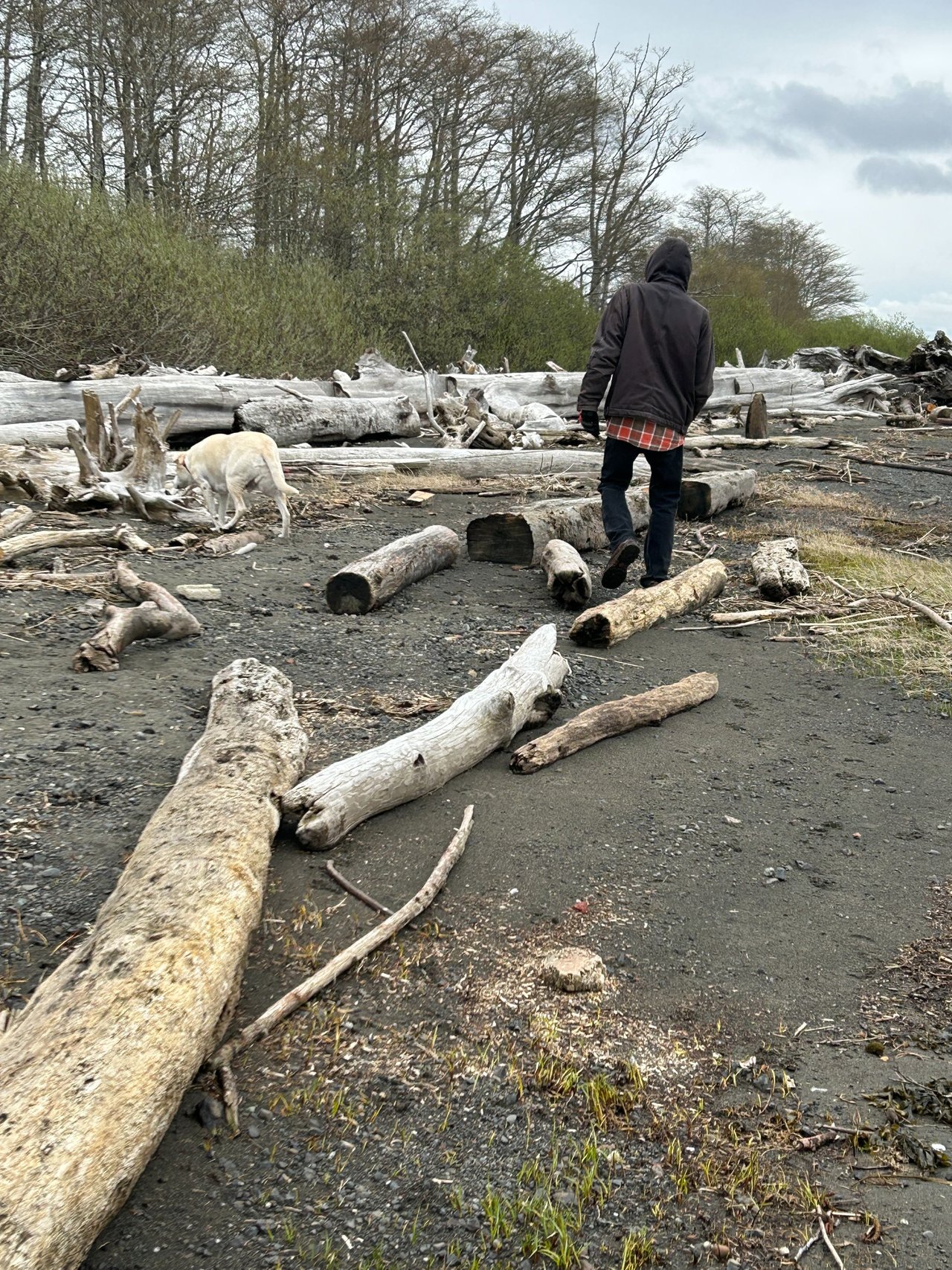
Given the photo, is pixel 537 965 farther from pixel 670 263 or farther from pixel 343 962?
pixel 670 263

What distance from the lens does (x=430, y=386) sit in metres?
16.6

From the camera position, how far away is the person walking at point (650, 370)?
698cm

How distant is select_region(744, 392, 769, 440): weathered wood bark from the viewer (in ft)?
60.5

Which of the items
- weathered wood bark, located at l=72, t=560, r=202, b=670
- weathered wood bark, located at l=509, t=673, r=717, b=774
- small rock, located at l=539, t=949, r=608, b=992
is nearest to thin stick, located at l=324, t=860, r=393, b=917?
small rock, located at l=539, t=949, r=608, b=992

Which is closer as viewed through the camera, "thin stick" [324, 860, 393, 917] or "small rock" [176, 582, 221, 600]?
"thin stick" [324, 860, 393, 917]

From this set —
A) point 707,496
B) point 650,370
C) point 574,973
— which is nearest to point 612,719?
point 574,973

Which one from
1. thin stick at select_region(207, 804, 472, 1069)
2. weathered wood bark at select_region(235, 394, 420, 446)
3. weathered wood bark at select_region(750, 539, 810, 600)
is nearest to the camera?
thin stick at select_region(207, 804, 472, 1069)

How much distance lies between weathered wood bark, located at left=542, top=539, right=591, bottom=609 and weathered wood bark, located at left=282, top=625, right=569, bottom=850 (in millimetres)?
1936

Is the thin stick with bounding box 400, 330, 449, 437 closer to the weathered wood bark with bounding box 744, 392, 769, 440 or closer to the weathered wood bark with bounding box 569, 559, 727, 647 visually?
the weathered wood bark with bounding box 744, 392, 769, 440

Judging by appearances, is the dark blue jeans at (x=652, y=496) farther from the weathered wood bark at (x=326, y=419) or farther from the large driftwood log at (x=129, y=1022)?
the weathered wood bark at (x=326, y=419)

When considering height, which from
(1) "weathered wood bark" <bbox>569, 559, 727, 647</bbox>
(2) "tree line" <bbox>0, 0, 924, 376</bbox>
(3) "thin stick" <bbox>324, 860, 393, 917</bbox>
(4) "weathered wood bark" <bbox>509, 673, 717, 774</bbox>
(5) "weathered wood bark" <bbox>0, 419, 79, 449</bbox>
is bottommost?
(3) "thin stick" <bbox>324, 860, 393, 917</bbox>

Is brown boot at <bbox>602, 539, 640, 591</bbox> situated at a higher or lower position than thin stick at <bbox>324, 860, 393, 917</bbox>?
higher

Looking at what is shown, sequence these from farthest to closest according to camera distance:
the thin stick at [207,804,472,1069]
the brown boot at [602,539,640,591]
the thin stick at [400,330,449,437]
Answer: the thin stick at [400,330,449,437], the brown boot at [602,539,640,591], the thin stick at [207,804,472,1069]

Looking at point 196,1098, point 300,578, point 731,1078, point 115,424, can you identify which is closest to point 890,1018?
point 731,1078
